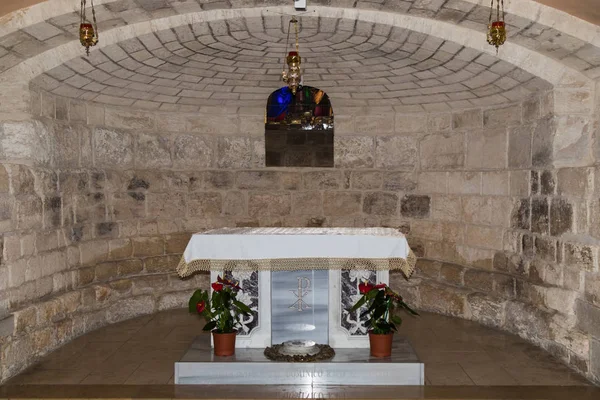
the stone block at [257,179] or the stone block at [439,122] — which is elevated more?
the stone block at [439,122]

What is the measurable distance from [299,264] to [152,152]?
3.51 metres

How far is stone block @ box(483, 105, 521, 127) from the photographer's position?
6.40 metres

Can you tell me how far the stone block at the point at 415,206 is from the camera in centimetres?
774

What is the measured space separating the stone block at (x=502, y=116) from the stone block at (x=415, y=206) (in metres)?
1.37

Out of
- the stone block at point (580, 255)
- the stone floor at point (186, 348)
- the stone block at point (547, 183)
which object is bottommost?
the stone floor at point (186, 348)

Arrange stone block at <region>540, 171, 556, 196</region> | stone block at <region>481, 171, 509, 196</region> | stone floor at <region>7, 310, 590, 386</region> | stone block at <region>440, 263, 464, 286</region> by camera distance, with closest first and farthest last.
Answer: stone floor at <region>7, 310, 590, 386</region>
stone block at <region>540, 171, 556, 196</region>
stone block at <region>481, 171, 509, 196</region>
stone block at <region>440, 263, 464, 286</region>

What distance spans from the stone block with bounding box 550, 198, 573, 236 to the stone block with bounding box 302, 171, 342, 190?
125 inches

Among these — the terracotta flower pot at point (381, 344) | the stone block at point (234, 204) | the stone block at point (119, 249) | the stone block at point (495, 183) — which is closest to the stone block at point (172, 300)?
the stone block at point (119, 249)

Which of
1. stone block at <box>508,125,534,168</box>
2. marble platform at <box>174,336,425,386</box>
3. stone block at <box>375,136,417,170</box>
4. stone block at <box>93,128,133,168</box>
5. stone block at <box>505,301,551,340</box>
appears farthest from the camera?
stone block at <box>375,136,417,170</box>

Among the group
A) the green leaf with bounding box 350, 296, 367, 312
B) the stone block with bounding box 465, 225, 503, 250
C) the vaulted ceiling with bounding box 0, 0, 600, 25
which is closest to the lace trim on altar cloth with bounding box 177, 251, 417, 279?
→ the green leaf with bounding box 350, 296, 367, 312

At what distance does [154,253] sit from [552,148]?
5115mm

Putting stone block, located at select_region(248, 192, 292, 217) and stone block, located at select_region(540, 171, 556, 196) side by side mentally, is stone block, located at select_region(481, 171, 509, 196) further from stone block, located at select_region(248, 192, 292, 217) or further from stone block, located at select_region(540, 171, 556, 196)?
stone block, located at select_region(248, 192, 292, 217)

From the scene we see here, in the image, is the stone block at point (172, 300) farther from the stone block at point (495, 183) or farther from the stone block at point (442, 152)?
the stone block at point (495, 183)

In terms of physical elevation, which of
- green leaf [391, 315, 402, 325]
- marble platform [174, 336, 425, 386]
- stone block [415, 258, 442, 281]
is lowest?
marble platform [174, 336, 425, 386]
